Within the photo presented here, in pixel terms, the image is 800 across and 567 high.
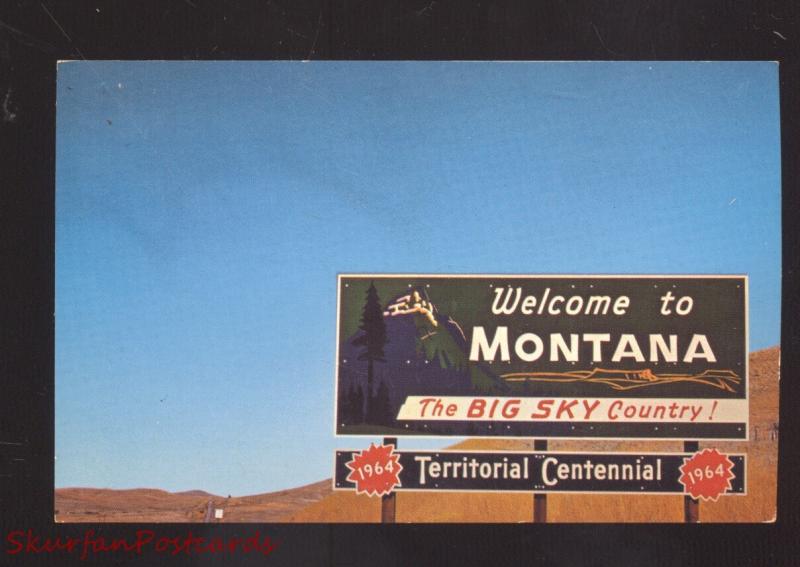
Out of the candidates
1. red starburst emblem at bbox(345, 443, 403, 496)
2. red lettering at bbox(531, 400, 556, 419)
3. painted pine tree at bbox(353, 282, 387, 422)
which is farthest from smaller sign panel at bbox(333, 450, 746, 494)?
painted pine tree at bbox(353, 282, 387, 422)

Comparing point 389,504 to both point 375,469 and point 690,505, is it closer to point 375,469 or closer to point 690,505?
point 375,469

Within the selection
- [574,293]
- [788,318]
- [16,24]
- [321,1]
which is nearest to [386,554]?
[574,293]

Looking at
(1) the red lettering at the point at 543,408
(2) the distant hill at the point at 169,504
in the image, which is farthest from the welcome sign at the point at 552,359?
(2) the distant hill at the point at 169,504

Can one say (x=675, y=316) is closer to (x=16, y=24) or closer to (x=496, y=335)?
(x=496, y=335)

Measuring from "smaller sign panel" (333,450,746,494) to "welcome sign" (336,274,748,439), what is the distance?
10 centimetres

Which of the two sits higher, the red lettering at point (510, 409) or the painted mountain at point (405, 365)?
the painted mountain at point (405, 365)

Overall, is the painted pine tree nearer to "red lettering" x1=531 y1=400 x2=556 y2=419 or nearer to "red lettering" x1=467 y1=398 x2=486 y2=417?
"red lettering" x1=467 y1=398 x2=486 y2=417

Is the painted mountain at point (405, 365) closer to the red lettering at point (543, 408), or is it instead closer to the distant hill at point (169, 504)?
the red lettering at point (543, 408)

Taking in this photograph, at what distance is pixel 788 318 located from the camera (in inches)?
159

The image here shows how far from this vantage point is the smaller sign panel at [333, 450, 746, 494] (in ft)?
13.2

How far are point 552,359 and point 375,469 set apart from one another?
2.93ft

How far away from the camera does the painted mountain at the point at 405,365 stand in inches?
159

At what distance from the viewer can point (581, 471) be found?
13.2 ft

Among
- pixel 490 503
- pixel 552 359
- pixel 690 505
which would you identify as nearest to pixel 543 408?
pixel 552 359
